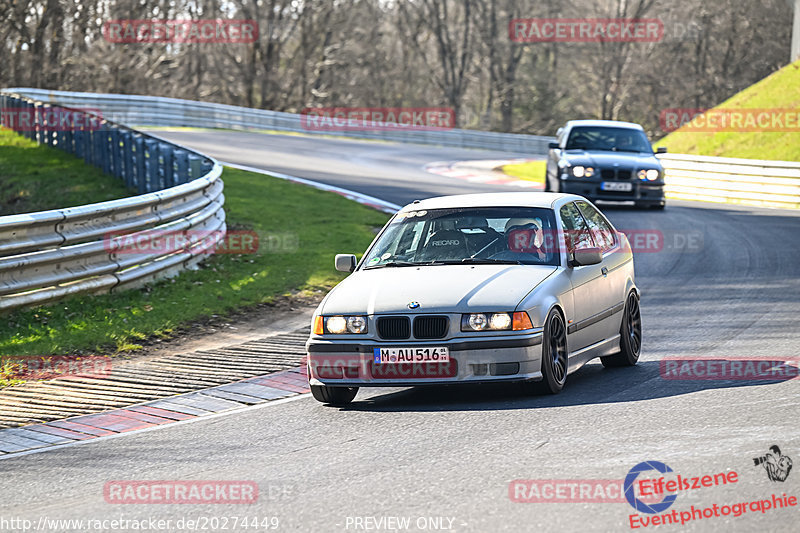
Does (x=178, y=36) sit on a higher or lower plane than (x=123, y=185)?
higher

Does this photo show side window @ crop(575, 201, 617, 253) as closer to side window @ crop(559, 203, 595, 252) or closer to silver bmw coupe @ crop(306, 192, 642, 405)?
silver bmw coupe @ crop(306, 192, 642, 405)

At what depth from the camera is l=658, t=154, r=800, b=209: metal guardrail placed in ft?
80.0

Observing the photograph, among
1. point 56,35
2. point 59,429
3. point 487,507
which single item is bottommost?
point 59,429

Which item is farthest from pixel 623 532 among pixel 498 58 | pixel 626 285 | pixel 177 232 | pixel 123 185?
pixel 498 58

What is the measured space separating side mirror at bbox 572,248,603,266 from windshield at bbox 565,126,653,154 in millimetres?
13070

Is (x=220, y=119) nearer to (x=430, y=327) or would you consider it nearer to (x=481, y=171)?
(x=481, y=171)

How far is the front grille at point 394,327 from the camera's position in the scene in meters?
8.02

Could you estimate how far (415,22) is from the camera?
226 feet

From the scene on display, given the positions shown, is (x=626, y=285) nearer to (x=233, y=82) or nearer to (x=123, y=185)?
(x=123, y=185)

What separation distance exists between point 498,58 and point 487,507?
64.3 meters

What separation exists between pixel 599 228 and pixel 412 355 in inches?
114

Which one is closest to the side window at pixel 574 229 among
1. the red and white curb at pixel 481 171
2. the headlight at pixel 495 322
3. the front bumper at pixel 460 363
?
the headlight at pixel 495 322

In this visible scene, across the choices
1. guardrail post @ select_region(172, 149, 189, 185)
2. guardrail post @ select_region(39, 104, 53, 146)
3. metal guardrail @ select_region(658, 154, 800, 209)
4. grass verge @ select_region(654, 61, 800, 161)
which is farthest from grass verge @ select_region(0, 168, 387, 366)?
grass verge @ select_region(654, 61, 800, 161)

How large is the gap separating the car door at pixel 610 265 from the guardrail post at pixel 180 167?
8.86 meters
